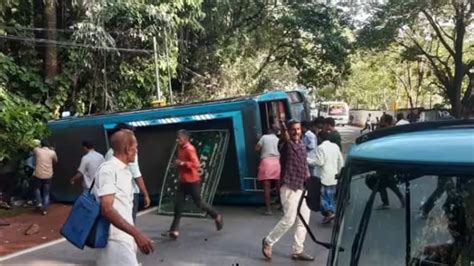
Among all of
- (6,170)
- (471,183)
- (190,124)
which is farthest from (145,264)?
(6,170)

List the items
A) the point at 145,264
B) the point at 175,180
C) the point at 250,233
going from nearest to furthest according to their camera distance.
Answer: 1. the point at 145,264
2. the point at 250,233
3. the point at 175,180

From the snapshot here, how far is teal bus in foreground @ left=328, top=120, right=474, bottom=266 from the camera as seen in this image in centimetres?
239

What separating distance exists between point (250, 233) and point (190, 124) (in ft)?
10.6

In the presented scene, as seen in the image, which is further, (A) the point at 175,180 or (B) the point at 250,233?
(A) the point at 175,180

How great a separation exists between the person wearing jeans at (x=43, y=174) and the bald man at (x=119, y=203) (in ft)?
26.1

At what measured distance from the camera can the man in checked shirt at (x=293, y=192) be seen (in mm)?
6898

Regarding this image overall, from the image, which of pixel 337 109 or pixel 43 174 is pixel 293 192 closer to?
pixel 43 174

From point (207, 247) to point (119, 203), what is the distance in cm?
401

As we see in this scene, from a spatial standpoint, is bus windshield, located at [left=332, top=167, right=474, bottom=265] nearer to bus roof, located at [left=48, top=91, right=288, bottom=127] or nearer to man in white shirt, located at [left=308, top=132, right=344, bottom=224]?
man in white shirt, located at [left=308, top=132, right=344, bottom=224]

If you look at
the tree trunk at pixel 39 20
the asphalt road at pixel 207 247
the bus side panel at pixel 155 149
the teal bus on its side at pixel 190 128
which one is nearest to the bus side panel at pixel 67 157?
the teal bus on its side at pixel 190 128

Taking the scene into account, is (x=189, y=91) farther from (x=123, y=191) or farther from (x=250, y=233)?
(x=123, y=191)

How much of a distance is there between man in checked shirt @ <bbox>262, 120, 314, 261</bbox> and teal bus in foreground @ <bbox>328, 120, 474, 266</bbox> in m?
3.93

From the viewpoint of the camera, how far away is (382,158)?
2.66 meters

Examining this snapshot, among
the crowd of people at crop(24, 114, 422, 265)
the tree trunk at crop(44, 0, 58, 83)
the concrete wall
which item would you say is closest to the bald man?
the crowd of people at crop(24, 114, 422, 265)
